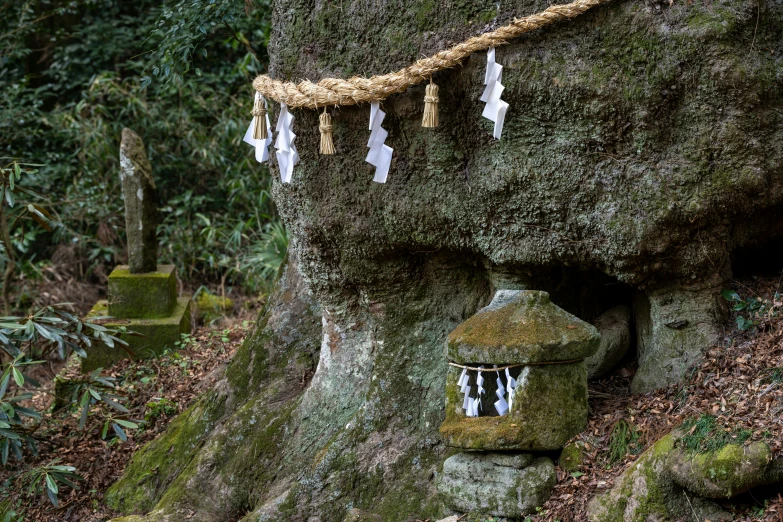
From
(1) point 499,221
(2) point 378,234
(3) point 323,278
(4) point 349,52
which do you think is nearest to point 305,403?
(3) point 323,278

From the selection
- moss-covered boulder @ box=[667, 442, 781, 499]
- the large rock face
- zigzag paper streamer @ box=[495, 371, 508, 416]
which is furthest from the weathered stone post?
moss-covered boulder @ box=[667, 442, 781, 499]

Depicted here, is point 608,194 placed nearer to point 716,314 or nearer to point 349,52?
point 716,314

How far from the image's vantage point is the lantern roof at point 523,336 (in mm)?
3650

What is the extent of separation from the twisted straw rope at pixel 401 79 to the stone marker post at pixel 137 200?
3316 millimetres

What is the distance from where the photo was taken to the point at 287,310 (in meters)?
5.63

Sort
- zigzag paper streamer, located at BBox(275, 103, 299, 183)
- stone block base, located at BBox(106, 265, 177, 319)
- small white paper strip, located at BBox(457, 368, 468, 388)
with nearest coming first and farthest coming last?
small white paper strip, located at BBox(457, 368, 468, 388) < zigzag paper streamer, located at BBox(275, 103, 299, 183) < stone block base, located at BBox(106, 265, 177, 319)

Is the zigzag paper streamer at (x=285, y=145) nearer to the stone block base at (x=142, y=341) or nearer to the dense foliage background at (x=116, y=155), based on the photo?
the stone block base at (x=142, y=341)

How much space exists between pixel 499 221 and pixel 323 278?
1120 mm

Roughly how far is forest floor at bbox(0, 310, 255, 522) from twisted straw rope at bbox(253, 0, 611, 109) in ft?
8.35

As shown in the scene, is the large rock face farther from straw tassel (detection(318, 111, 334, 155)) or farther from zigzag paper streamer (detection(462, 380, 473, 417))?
zigzag paper streamer (detection(462, 380, 473, 417))

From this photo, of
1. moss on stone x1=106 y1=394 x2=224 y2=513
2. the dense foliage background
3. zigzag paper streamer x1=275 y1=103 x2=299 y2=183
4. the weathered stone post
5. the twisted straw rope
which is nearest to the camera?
the twisted straw rope

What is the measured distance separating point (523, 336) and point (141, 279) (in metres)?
4.55

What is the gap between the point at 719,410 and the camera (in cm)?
345

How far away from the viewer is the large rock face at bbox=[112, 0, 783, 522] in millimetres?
3602
